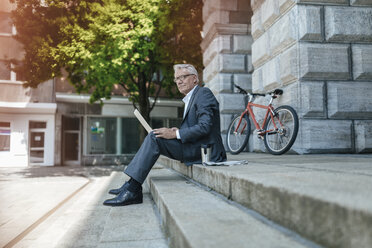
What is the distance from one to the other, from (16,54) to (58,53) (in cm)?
1025

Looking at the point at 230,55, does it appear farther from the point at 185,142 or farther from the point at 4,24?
the point at 4,24

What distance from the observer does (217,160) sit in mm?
3027

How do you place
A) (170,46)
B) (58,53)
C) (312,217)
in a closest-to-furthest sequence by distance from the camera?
(312,217) → (58,53) → (170,46)

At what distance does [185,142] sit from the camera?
3.08 meters

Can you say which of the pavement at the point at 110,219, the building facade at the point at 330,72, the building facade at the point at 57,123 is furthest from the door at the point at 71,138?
the building facade at the point at 330,72

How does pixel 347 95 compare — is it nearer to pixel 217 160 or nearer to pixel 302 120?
pixel 302 120

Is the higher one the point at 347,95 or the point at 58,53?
the point at 58,53

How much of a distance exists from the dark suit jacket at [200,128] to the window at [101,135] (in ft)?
48.9

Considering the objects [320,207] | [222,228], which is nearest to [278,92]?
[222,228]

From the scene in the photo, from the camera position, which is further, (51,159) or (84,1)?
(51,159)

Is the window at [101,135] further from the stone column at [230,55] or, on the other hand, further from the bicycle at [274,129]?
the bicycle at [274,129]

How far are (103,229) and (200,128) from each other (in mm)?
1316

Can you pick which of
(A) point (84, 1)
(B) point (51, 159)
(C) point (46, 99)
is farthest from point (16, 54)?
(A) point (84, 1)

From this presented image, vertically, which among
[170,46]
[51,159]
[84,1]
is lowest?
[51,159]
